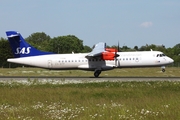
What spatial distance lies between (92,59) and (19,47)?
32.9ft

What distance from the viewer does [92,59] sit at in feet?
144

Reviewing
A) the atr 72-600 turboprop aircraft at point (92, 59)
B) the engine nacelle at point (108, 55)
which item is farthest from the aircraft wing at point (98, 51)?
the engine nacelle at point (108, 55)

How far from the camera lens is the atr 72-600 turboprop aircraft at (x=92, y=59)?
142 feet

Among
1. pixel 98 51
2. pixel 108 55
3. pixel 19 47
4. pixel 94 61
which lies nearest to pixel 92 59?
pixel 94 61

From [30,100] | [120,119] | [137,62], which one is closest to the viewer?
[120,119]

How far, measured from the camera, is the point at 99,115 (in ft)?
40.0

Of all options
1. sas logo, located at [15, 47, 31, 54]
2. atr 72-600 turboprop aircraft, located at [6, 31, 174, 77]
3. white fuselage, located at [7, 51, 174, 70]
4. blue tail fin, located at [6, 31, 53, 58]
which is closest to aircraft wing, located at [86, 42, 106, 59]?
atr 72-600 turboprop aircraft, located at [6, 31, 174, 77]

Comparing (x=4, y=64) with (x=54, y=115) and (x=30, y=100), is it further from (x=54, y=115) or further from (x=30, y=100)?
(x=54, y=115)

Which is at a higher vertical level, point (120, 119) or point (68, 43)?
point (68, 43)

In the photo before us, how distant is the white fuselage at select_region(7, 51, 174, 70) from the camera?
43.3 metres

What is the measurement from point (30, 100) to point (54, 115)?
22.3 feet

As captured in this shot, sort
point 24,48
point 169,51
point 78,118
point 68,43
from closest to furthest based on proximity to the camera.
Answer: point 78,118
point 24,48
point 169,51
point 68,43

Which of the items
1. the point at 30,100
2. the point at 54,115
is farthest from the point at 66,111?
the point at 30,100

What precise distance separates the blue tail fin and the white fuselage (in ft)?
2.48
